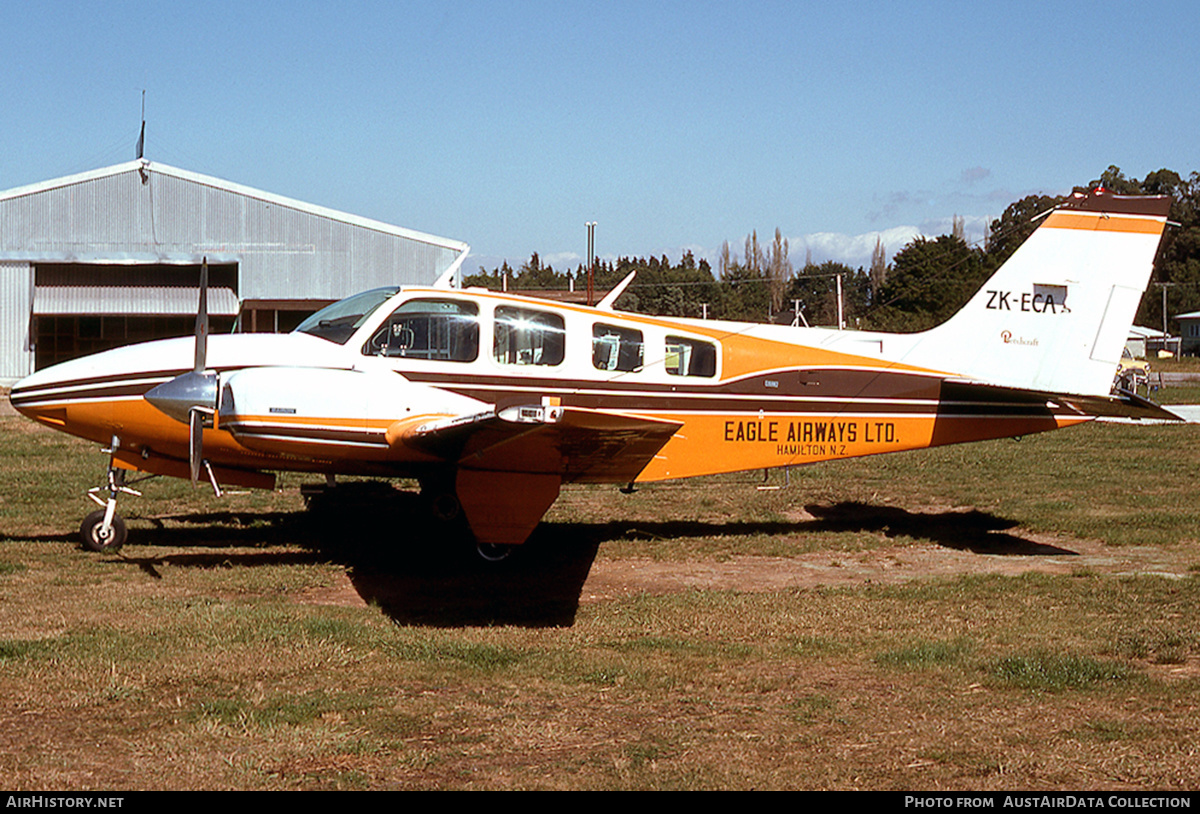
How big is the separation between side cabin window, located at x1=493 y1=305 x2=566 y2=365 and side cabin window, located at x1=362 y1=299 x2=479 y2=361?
0.25m

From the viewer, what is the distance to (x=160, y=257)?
123 feet

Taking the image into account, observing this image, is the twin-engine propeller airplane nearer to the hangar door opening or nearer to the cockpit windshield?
the cockpit windshield

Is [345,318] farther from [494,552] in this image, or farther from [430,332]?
[494,552]

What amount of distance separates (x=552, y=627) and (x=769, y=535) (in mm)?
4475

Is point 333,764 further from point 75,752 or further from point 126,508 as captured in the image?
point 126,508

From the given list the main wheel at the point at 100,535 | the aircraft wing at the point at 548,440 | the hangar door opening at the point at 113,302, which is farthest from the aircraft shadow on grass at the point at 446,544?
the hangar door opening at the point at 113,302

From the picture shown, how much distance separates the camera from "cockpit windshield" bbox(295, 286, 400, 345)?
948 centimetres

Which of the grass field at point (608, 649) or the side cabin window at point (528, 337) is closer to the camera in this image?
the grass field at point (608, 649)

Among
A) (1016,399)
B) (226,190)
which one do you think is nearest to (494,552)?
(1016,399)

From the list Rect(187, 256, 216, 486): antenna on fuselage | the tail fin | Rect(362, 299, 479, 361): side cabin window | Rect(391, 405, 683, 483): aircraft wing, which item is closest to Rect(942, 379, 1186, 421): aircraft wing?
the tail fin

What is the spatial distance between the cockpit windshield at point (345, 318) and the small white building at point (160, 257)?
28416mm

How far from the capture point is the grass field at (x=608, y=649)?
193 inches

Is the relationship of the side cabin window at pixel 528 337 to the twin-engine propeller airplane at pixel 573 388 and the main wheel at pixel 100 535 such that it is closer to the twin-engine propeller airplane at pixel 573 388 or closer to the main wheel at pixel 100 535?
the twin-engine propeller airplane at pixel 573 388

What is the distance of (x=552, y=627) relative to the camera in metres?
7.63
